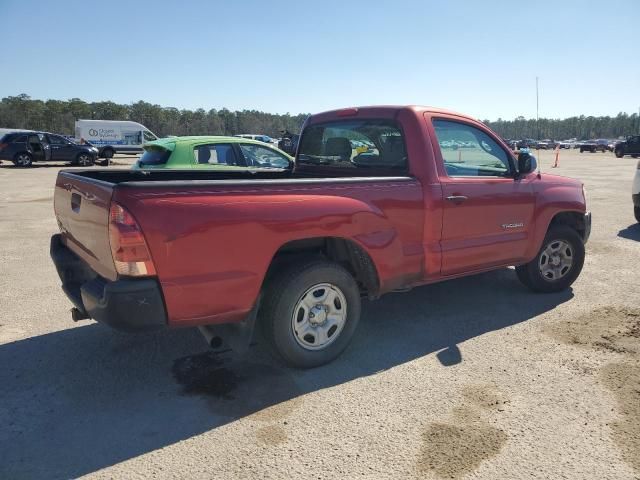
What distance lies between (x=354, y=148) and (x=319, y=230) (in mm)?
1548

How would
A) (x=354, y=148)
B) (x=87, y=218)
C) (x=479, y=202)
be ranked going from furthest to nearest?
(x=354, y=148) < (x=479, y=202) < (x=87, y=218)

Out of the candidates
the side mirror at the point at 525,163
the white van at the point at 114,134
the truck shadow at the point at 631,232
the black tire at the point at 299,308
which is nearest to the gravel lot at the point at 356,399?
the black tire at the point at 299,308

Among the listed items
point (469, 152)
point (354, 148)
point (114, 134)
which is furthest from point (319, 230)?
point (114, 134)

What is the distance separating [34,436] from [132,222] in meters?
1.35

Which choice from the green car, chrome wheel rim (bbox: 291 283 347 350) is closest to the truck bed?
chrome wheel rim (bbox: 291 283 347 350)

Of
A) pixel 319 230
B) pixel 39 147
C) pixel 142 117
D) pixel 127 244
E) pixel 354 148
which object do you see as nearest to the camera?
pixel 127 244

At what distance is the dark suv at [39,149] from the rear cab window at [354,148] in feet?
76.3

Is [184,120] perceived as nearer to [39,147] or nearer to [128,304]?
[39,147]

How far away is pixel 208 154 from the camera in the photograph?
823 cm

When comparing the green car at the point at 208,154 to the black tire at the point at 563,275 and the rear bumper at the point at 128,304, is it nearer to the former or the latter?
the black tire at the point at 563,275

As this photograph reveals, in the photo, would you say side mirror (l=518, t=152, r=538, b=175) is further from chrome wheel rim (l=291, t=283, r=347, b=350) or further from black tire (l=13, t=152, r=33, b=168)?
black tire (l=13, t=152, r=33, b=168)

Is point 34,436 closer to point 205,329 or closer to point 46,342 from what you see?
point 205,329

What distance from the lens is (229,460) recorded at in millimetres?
2574

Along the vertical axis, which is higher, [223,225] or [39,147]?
[39,147]
